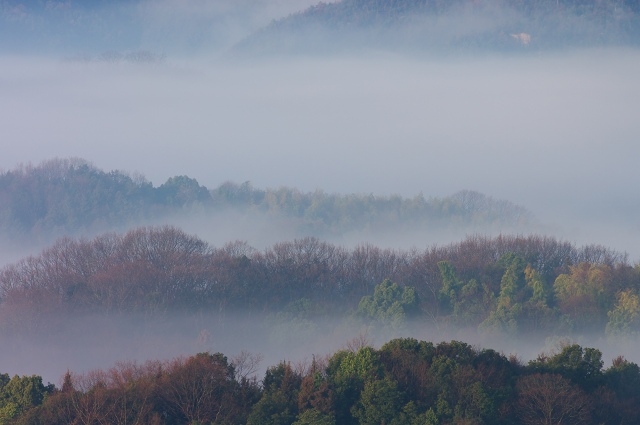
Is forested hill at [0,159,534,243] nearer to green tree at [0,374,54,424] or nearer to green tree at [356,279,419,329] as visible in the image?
green tree at [356,279,419,329]

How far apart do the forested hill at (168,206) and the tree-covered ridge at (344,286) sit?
60409 mm

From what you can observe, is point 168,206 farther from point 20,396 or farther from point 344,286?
point 20,396

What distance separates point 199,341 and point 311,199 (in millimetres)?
86762

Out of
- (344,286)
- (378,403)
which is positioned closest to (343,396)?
(378,403)

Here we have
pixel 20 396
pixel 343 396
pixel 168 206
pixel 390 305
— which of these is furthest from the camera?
pixel 168 206

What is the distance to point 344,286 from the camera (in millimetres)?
85000

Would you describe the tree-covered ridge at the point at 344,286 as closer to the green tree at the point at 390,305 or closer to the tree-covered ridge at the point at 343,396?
the green tree at the point at 390,305

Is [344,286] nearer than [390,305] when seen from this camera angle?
No

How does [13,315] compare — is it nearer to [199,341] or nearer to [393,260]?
[199,341]

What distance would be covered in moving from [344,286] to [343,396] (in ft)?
129

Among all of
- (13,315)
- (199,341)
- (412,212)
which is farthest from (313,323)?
(412,212)

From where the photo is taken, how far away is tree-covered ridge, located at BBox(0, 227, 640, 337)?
3002 inches

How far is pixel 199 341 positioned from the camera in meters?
75.8

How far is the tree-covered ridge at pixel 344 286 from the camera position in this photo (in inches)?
3002
